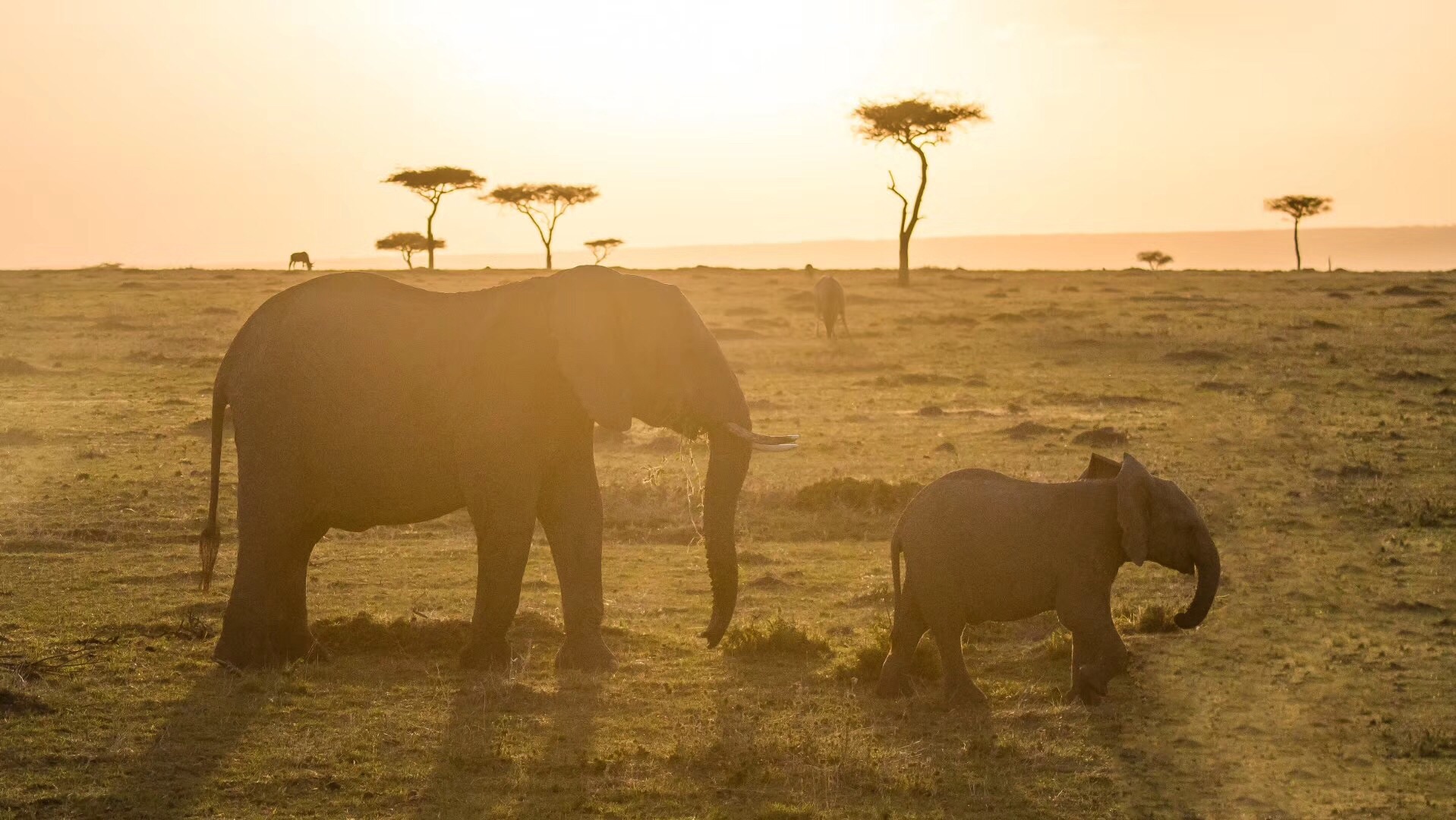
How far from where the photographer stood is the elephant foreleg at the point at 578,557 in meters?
11.3

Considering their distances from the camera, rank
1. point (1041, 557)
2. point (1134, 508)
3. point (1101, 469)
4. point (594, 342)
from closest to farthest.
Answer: point (1134, 508) < point (1041, 557) < point (1101, 469) < point (594, 342)

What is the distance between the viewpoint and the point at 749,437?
34.6 ft

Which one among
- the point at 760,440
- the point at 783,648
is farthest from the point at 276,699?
the point at 783,648

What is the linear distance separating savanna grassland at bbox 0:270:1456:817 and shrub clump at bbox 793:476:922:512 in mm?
55

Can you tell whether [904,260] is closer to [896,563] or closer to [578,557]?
[578,557]

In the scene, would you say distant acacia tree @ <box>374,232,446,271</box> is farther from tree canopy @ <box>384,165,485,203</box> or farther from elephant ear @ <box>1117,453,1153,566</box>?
elephant ear @ <box>1117,453,1153,566</box>

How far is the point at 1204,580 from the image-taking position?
9.98m

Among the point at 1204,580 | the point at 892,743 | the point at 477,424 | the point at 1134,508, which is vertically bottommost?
the point at 892,743

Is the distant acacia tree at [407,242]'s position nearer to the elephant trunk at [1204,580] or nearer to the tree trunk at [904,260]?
the tree trunk at [904,260]

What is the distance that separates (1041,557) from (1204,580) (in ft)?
3.39

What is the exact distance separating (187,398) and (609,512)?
487 inches

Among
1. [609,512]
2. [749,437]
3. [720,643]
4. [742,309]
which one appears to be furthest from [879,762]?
[742,309]

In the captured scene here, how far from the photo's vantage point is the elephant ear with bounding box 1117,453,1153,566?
32.3 feet

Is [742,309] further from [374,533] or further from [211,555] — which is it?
[211,555]
